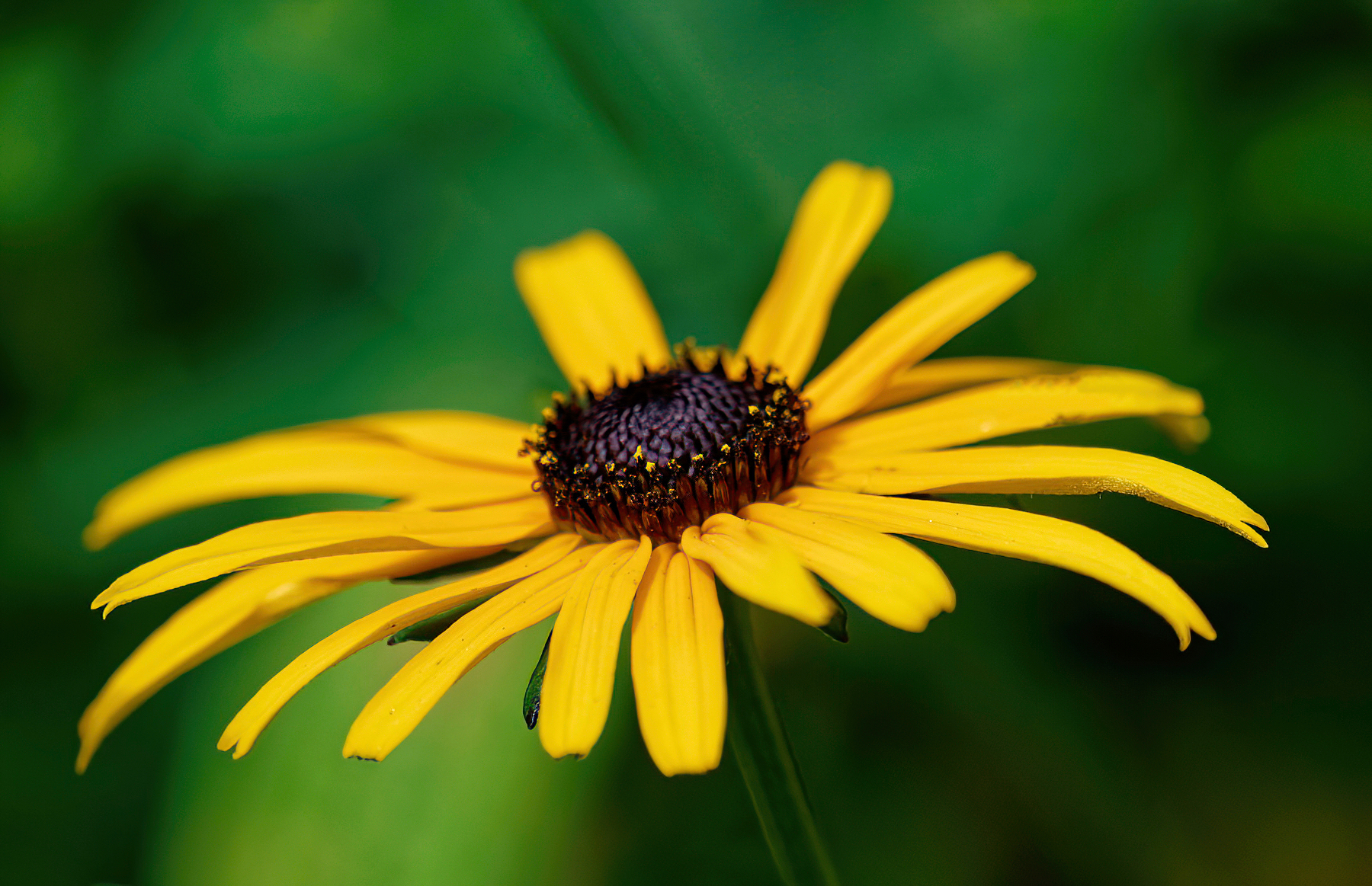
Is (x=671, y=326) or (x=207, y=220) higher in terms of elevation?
(x=207, y=220)

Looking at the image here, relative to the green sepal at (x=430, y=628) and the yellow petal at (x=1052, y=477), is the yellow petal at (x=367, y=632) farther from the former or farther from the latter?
the yellow petal at (x=1052, y=477)

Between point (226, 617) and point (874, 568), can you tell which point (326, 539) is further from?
point (874, 568)

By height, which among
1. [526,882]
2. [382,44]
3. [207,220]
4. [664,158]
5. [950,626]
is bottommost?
[526,882]

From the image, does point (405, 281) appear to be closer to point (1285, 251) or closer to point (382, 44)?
point (382, 44)

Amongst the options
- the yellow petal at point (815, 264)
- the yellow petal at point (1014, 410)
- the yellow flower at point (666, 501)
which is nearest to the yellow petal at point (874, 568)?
the yellow flower at point (666, 501)

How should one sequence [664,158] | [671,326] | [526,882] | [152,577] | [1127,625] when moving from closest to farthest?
[152,577], [526,882], [1127,625], [664,158], [671,326]

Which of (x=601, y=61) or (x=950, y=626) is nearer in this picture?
(x=950, y=626)

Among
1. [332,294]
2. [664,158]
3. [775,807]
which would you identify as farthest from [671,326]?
[775,807]

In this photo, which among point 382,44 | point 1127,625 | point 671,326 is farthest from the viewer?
point 382,44
